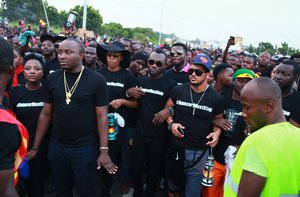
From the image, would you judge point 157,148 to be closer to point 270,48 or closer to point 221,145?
point 221,145

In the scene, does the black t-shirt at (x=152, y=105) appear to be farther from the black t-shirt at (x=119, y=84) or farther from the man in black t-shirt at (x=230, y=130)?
the man in black t-shirt at (x=230, y=130)

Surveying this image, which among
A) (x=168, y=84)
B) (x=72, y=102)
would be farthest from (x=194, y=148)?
(x=72, y=102)

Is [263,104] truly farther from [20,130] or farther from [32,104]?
[32,104]

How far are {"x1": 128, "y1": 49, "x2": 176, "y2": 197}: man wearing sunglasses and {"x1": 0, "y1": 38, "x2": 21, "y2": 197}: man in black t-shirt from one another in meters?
2.28

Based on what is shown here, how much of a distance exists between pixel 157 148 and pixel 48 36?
11.5ft

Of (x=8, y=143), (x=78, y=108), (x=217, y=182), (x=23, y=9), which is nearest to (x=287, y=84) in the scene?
(x=217, y=182)

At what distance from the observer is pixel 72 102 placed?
3123 mm

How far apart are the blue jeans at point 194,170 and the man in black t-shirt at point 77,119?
91cm

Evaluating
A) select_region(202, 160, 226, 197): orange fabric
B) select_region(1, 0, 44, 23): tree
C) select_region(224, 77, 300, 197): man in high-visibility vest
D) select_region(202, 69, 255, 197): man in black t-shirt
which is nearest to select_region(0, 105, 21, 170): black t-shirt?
select_region(224, 77, 300, 197): man in high-visibility vest

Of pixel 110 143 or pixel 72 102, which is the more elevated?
pixel 72 102

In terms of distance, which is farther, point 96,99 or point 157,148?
point 157,148

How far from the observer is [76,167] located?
3205 millimetres

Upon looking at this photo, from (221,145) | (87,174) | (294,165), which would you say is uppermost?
(294,165)

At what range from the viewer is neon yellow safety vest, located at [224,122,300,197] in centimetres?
149
